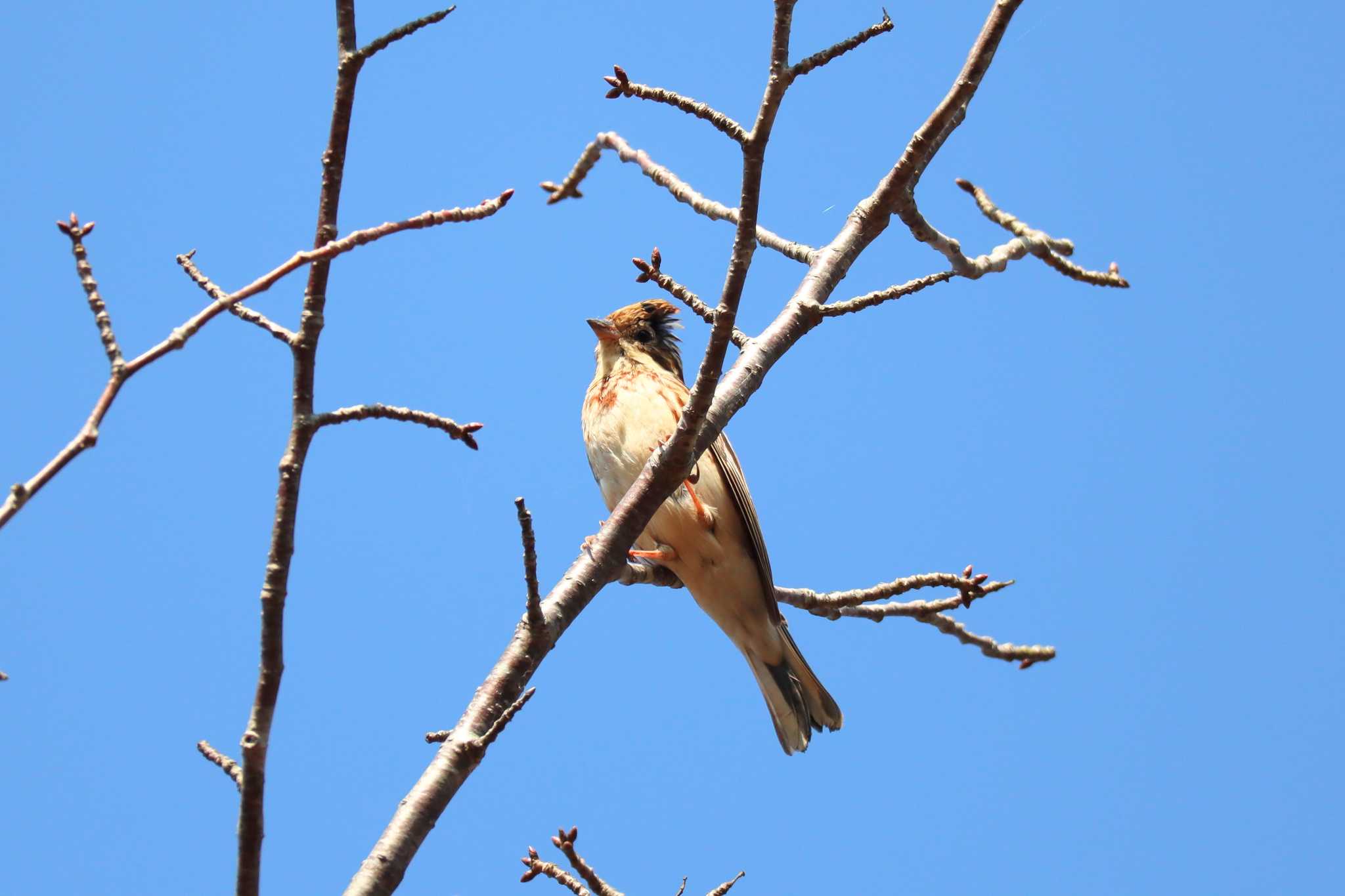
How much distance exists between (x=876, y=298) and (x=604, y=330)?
12.9ft

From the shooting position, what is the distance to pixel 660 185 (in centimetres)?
492

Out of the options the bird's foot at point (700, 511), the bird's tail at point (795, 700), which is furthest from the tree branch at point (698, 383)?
the bird's tail at point (795, 700)

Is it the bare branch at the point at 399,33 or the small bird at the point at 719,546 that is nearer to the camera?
the bare branch at the point at 399,33

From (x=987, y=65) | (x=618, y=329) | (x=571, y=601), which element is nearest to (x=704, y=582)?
(x=618, y=329)

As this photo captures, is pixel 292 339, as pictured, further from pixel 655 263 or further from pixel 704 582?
pixel 704 582

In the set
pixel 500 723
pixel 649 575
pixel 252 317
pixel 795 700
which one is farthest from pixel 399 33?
pixel 795 700

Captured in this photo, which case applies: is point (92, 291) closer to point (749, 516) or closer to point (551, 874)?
point (551, 874)

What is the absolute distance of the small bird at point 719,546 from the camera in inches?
258

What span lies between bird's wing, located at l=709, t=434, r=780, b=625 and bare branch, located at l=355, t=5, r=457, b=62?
3.79 metres

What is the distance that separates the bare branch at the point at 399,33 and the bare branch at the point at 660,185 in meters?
1.26

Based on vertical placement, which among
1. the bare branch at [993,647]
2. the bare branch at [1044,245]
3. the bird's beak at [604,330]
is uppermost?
the bird's beak at [604,330]

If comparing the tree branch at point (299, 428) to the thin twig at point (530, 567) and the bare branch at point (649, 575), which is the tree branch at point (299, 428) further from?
the bare branch at point (649, 575)

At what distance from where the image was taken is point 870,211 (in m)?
4.65

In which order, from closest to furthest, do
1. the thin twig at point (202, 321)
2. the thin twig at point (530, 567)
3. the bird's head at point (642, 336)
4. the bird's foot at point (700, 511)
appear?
the thin twig at point (202, 321), the thin twig at point (530, 567), the bird's foot at point (700, 511), the bird's head at point (642, 336)
